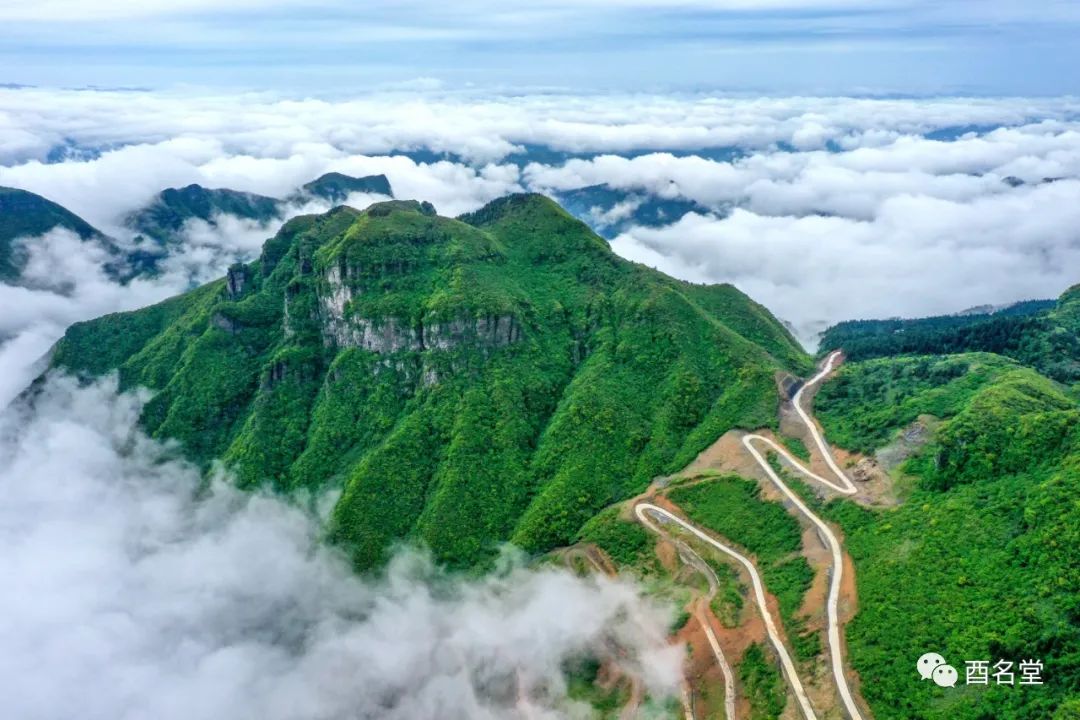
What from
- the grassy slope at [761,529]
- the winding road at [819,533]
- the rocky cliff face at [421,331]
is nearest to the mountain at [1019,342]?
the winding road at [819,533]

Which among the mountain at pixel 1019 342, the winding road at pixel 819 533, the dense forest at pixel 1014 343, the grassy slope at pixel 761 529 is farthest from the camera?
the mountain at pixel 1019 342

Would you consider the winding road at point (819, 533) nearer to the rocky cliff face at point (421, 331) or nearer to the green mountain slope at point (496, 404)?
the green mountain slope at point (496, 404)

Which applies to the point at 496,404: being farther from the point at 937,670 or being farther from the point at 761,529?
the point at 937,670

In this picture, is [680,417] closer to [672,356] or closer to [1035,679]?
[672,356]

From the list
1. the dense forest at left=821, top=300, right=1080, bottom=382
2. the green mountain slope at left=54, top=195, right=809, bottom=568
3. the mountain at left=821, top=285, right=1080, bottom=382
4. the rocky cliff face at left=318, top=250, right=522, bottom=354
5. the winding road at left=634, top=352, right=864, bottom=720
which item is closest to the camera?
the winding road at left=634, top=352, right=864, bottom=720

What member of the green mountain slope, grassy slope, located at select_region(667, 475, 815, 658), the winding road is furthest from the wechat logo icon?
the green mountain slope

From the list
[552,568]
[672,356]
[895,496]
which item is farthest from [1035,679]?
[672,356]

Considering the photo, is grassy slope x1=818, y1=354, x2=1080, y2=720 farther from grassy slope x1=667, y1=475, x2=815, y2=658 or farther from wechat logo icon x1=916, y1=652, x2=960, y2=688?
grassy slope x1=667, y1=475, x2=815, y2=658
